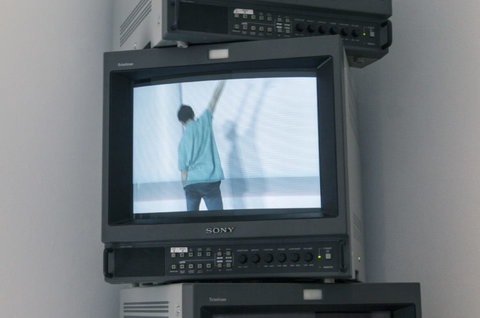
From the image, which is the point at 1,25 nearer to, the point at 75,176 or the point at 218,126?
the point at 75,176

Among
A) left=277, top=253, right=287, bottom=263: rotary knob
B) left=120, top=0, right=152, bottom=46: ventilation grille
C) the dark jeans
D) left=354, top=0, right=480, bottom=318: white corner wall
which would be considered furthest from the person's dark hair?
left=354, top=0, right=480, bottom=318: white corner wall

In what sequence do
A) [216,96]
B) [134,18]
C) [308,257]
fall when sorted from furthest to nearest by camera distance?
[134,18] < [216,96] < [308,257]

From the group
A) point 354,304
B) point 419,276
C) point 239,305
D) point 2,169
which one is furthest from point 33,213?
point 419,276

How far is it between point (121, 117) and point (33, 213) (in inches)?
14.3

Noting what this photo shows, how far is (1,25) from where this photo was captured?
1923 mm

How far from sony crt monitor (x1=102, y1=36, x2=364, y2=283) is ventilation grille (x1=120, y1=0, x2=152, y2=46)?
0.14 metres

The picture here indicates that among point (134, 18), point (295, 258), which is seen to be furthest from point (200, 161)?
point (134, 18)

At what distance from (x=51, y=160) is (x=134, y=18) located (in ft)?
1.45

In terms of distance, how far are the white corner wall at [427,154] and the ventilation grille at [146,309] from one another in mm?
719

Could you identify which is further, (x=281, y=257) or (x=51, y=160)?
(x=51, y=160)

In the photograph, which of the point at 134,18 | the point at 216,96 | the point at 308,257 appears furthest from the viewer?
the point at 134,18

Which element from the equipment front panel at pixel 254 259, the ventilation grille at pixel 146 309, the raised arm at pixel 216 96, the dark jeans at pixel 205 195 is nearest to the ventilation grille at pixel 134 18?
the raised arm at pixel 216 96

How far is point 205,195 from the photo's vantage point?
1727 mm

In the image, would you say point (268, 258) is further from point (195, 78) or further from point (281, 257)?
point (195, 78)
